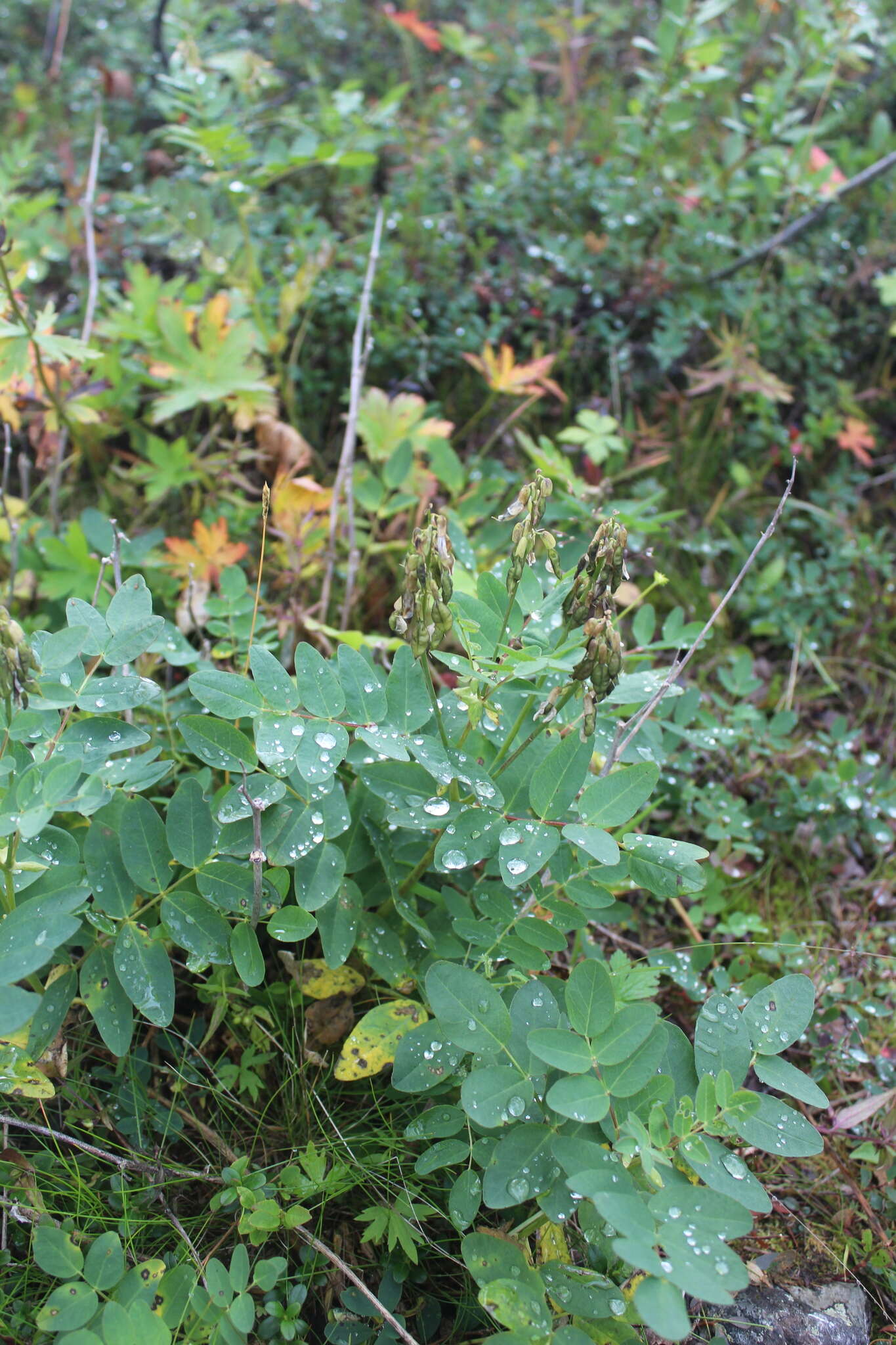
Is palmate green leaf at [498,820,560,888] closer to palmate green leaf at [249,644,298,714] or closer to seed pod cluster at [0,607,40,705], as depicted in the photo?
palmate green leaf at [249,644,298,714]

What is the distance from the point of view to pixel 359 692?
160 centimetres

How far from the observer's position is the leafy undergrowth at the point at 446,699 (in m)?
1.44

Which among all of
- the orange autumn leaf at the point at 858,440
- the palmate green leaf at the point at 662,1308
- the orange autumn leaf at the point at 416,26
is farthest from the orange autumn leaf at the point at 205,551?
the orange autumn leaf at the point at 416,26

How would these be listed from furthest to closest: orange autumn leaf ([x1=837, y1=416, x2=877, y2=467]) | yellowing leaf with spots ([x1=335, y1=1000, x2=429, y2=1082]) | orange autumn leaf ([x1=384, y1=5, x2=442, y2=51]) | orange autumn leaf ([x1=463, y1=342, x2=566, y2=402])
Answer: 1. orange autumn leaf ([x1=384, y1=5, x2=442, y2=51])
2. orange autumn leaf ([x1=837, y1=416, x2=877, y2=467])
3. orange autumn leaf ([x1=463, y1=342, x2=566, y2=402])
4. yellowing leaf with spots ([x1=335, y1=1000, x2=429, y2=1082])

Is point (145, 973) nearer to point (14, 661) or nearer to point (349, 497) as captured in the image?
point (14, 661)

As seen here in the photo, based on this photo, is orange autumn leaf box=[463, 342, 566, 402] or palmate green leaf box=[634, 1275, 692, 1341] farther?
orange autumn leaf box=[463, 342, 566, 402]

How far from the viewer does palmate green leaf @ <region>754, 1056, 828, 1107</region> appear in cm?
144

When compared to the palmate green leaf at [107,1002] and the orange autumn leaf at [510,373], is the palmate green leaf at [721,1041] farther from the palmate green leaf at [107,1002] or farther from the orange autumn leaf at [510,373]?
the orange autumn leaf at [510,373]

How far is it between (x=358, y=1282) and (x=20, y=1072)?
670mm

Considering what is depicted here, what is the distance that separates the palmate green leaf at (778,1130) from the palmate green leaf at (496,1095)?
0.32 m

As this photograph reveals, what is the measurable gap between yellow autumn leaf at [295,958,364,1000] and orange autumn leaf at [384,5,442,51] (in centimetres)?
426

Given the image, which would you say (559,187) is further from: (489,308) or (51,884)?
(51,884)

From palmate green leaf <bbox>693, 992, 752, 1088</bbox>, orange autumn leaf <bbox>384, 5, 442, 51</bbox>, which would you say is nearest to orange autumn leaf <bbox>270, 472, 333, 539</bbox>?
palmate green leaf <bbox>693, 992, 752, 1088</bbox>

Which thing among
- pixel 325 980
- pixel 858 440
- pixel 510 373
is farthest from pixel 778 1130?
pixel 858 440
